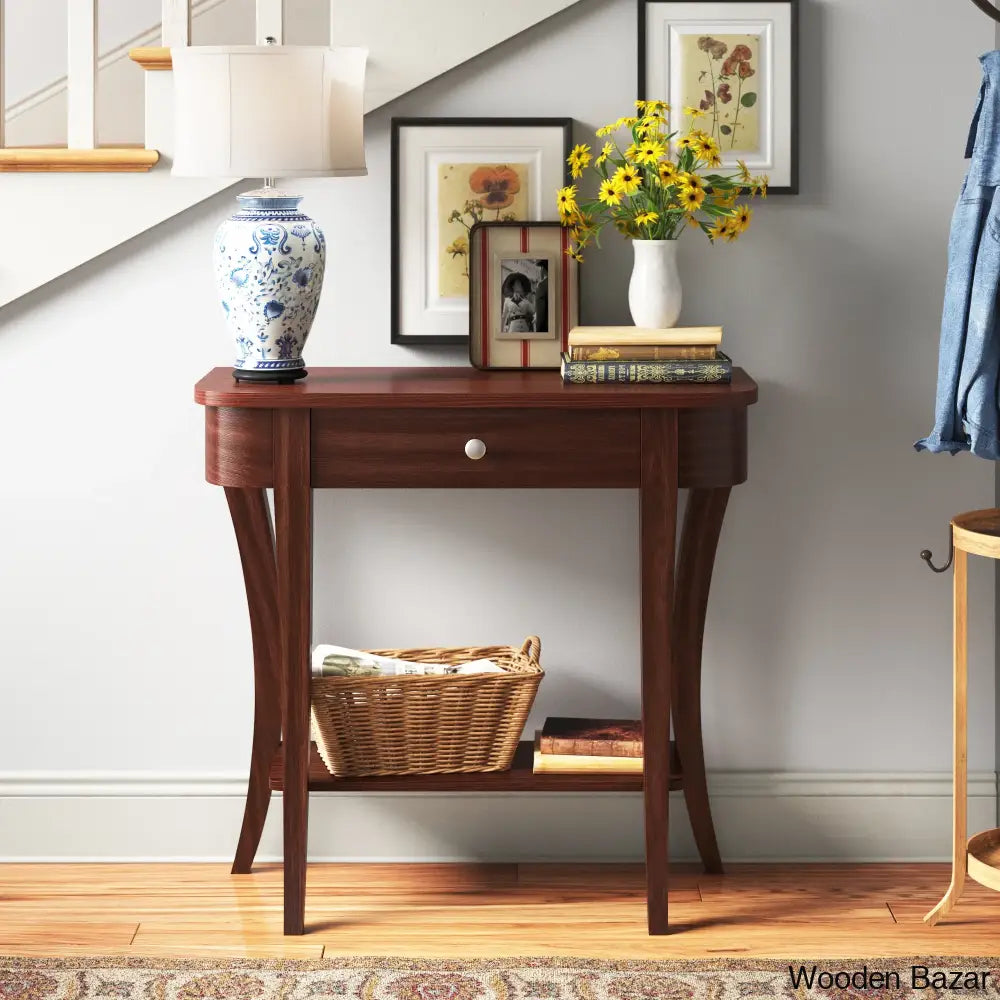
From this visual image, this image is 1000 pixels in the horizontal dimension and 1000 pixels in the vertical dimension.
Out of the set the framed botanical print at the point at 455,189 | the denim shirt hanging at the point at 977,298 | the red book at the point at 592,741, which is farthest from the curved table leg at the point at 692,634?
the framed botanical print at the point at 455,189

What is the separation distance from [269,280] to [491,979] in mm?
1104

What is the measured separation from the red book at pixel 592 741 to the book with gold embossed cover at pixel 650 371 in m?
0.60

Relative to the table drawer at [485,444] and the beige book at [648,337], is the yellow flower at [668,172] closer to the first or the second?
the beige book at [648,337]

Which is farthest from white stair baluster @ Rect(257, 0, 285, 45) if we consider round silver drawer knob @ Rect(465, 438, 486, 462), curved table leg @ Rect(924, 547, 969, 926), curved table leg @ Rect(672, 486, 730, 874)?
curved table leg @ Rect(924, 547, 969, 926)

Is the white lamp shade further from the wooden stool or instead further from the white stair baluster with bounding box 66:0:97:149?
the wooden stool

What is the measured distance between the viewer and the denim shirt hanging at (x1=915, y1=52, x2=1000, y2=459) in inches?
78.7

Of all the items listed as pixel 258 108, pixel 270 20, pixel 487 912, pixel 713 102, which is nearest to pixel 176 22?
pixel 270 20

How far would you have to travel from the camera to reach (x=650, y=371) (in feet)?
6.82

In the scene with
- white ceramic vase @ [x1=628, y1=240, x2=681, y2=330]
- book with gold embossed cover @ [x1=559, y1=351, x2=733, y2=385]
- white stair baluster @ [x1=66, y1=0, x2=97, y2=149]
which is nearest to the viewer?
book with gold embossed cover @ [x1=559, y1=351, x2=733, y2=385]

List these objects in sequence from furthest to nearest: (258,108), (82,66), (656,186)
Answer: (82,66) < (656,186) < (258,108)

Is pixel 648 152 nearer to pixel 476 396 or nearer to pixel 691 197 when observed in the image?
pixel 691 197

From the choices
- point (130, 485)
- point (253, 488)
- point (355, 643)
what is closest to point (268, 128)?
point (253, 488)

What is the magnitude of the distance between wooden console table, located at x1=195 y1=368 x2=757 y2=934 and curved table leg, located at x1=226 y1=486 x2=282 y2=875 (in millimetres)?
119

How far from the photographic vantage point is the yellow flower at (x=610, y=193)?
2158 millimetres
